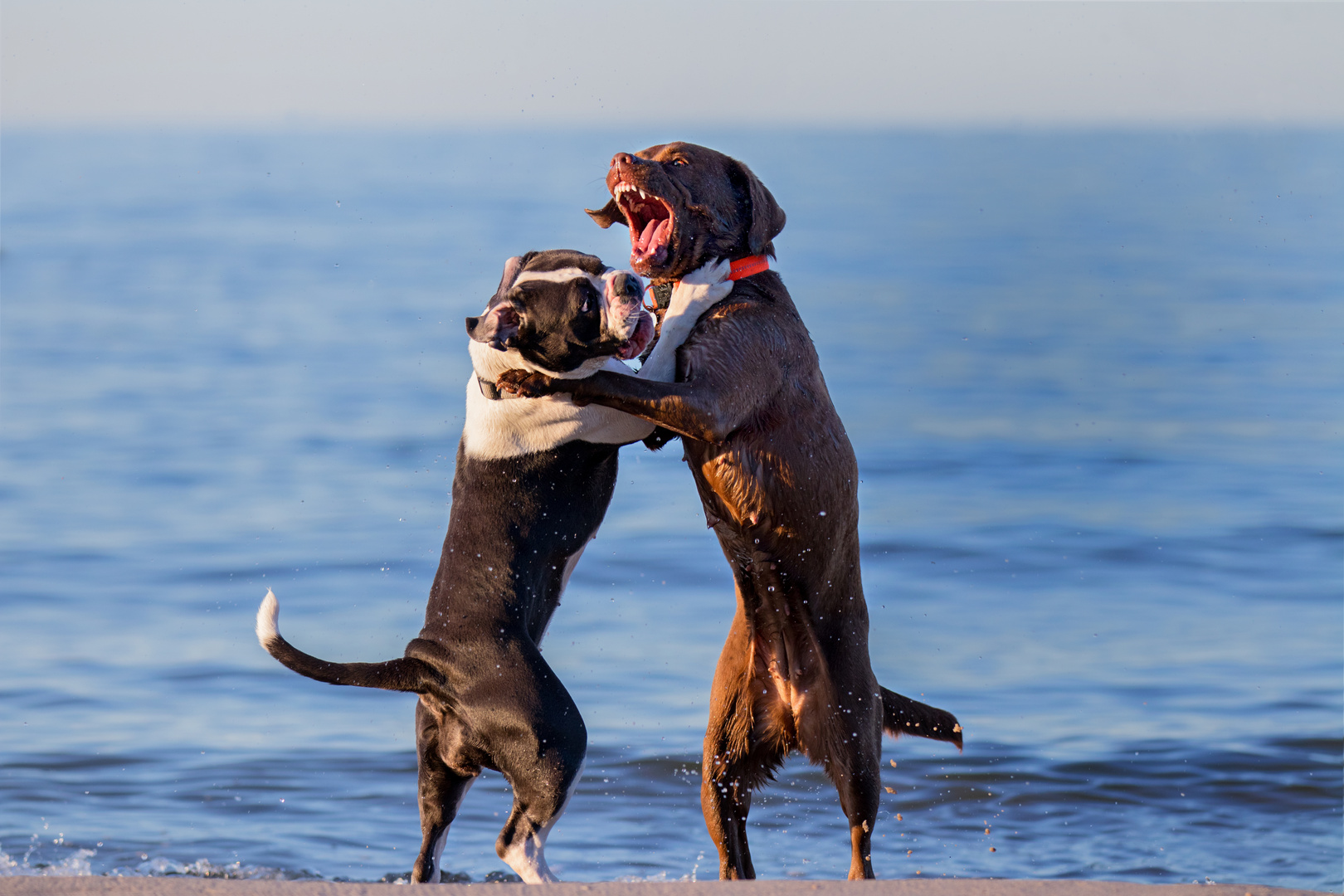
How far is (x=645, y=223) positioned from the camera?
4.56m

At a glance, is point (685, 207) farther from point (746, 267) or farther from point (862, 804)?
point (862, 804)

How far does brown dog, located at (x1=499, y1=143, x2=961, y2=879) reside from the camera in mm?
4371

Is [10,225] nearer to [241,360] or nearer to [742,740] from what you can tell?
[241,360]

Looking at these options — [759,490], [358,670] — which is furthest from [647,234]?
[358,670]

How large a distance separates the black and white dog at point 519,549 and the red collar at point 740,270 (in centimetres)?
7

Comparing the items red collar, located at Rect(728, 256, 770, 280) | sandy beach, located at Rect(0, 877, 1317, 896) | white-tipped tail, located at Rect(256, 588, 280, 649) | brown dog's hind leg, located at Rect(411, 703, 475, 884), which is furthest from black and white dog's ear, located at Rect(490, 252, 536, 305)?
sandy beach, located at Rect(0, 877, 1317, 896)

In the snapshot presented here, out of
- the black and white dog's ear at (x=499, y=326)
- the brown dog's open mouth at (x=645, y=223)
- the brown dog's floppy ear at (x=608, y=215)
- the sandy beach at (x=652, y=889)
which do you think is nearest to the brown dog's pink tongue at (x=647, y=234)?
the brown dog's open mouth at (x=645, y=223)

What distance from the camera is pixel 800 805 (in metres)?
6.18

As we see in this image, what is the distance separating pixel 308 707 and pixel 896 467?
7.20 meters

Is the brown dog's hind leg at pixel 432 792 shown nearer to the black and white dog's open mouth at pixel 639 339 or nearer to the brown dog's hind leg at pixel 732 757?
the brown dog's hind leg at pixel 732 757

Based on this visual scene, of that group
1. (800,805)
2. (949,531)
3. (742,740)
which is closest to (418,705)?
(742,740)

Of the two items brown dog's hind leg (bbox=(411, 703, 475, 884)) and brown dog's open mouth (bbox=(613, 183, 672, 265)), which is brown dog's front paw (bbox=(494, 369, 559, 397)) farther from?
brown dog's hind leg (bbox=(411, 703, 475, 884))

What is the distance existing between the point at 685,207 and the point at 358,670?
1.59 metres

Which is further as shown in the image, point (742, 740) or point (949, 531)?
point (949, 531)
